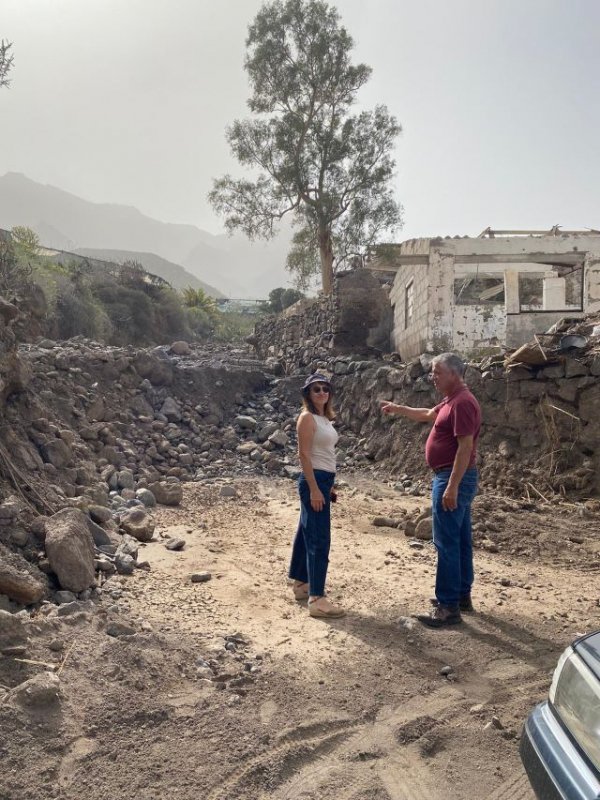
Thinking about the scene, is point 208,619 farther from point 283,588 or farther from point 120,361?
point 120,361

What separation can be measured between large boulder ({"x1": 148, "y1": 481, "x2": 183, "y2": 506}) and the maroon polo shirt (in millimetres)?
4581

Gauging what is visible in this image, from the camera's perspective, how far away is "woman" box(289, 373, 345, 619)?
3.96 meters

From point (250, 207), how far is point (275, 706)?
68.8 feet

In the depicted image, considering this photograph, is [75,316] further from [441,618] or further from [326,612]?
[441,618]

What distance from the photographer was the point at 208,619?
12.9 feet

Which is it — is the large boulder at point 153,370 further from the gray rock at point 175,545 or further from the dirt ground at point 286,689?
the dirt ground at point 286,689

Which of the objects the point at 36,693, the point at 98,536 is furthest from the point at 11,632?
the point at 98,536

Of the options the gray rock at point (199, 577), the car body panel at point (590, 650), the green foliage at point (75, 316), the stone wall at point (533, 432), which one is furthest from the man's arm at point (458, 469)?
the green foliage at point (75, 316)

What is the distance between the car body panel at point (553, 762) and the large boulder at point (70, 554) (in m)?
2.98

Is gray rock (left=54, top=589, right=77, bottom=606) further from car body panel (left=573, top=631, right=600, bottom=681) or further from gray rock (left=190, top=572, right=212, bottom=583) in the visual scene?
car body panel (left=573, top=631, right=600, bottom=681)

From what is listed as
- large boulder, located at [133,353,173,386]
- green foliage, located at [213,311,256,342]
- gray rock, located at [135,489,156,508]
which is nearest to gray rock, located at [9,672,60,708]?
gray rock, located at [135,489,156,508]

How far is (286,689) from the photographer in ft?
9.94

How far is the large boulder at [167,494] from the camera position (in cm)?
770

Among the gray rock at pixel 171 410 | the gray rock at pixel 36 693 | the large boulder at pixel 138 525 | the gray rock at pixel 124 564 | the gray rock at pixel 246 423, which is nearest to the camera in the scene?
the gray rock at pixel 36 693
